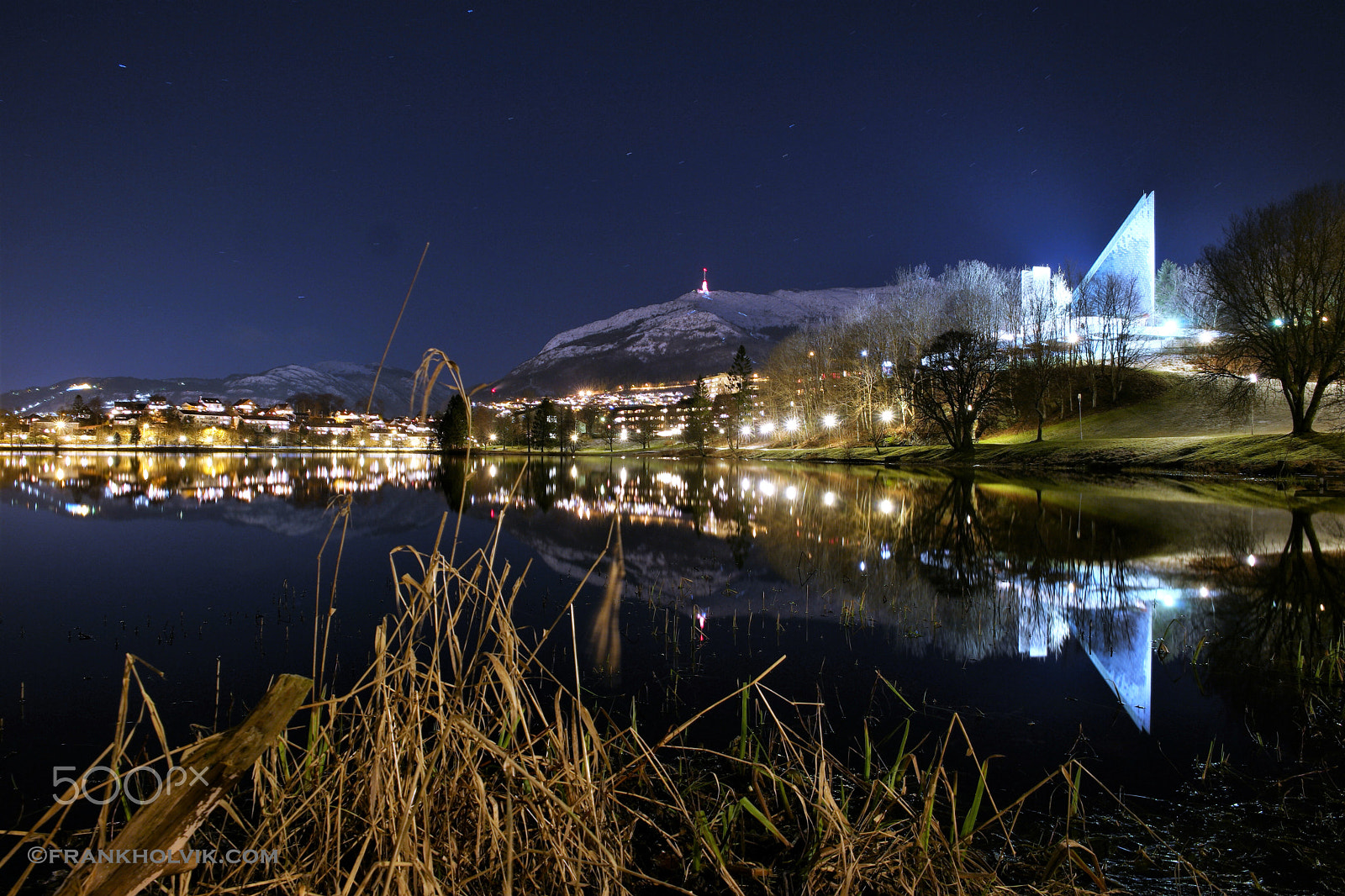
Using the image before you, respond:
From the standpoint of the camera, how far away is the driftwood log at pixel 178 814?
1776 millimetres

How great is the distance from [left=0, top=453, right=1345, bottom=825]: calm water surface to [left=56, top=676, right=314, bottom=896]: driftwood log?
104cm

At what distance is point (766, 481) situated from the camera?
1451 inches

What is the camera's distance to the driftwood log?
178cm

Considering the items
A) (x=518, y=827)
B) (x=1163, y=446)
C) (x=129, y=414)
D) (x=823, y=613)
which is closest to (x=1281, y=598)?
(x=823, y=613)

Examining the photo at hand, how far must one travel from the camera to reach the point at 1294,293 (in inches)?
1174

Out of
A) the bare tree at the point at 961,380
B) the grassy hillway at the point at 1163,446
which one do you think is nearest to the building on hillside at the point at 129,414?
the grassy hillway at the point at 1163,446

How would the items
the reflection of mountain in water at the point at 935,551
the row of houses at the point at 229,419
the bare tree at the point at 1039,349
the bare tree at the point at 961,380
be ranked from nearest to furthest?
1. the reflection of mountain in water at the point at 935,551
2. the bare tree at the point at 961,380
3. the bare tree at the point at 1039,349
4. the row of houses at the point at 229,419

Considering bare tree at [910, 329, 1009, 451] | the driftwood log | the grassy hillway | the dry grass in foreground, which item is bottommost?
the grassy hillway

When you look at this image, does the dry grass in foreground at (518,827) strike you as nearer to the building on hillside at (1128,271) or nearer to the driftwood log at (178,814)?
the driftwood log at (178,814)

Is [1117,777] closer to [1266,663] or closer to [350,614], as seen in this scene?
[1266,663]

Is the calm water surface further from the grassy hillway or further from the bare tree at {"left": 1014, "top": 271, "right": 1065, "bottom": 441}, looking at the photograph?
the bare tree at {"left": 1014, "top": 271, "right": 1065, "bottom": 441}

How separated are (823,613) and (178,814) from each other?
8.21 m

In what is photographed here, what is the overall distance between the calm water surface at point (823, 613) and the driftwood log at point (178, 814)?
3.41ft

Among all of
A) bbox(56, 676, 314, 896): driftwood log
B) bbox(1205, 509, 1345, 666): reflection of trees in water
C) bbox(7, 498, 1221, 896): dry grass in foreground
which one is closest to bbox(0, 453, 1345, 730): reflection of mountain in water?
bbox(1205, 509, 1345, 666): reflection of trees in water
